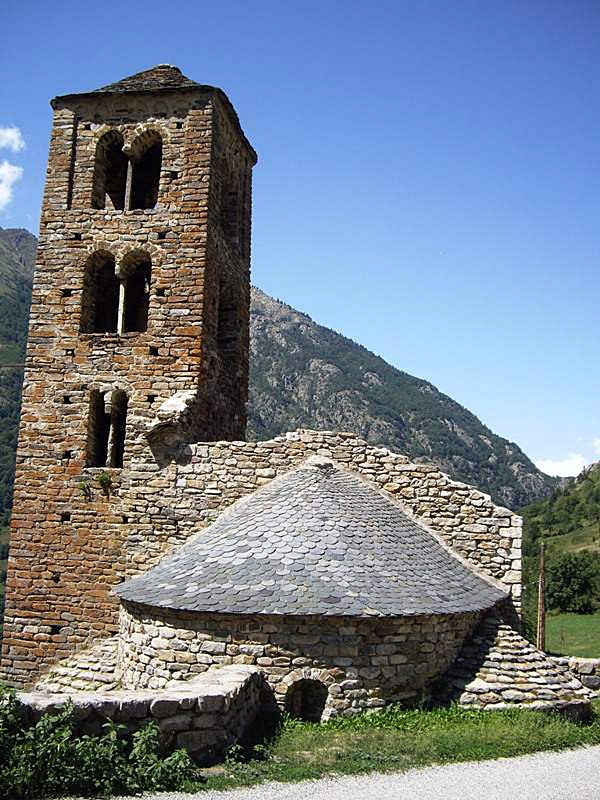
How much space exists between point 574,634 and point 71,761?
84.7 ft

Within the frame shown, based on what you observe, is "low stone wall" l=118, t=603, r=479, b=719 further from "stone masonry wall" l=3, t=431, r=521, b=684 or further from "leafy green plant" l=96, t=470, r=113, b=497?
"leafy green plant" l=96, t=470, r=113, b=497

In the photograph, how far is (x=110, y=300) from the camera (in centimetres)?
1555

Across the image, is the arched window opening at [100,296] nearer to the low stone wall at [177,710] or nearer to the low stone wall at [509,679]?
the low stone wall at [177,710]

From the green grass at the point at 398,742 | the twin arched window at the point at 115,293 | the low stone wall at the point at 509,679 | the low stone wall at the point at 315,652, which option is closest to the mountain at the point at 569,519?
the twin arched window at the point at 115,293

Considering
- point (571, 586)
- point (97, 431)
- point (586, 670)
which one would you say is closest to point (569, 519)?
point (571, 586)

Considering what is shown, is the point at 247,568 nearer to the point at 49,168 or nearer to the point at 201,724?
the point at 201,724

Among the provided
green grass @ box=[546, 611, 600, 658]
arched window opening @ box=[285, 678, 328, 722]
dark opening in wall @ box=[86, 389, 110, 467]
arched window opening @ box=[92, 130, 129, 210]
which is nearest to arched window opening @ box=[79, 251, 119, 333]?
arched window opening @ box=[92, 130, 129, 210]

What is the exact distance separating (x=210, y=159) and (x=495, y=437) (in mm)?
113980

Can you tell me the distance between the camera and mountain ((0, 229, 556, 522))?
92062mm

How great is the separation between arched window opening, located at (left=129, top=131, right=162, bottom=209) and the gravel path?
12.4 meters

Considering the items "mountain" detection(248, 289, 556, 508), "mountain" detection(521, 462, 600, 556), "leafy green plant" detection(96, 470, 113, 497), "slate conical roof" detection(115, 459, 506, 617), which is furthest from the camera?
"mountain" detection(248, 289, 556, 508)

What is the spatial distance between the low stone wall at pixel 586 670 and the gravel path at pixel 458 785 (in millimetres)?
3808

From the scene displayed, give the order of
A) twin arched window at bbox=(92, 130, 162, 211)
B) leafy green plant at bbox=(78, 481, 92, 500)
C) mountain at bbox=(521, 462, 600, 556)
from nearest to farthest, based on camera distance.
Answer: leafy green plant at bbox=(78, 481, 92, 500)
twin arched window at bbox=(92, 130, 162, 211)
mountain at bbox=(521, 462, 600, 556)

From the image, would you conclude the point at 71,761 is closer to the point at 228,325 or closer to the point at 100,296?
the point at 100,296
